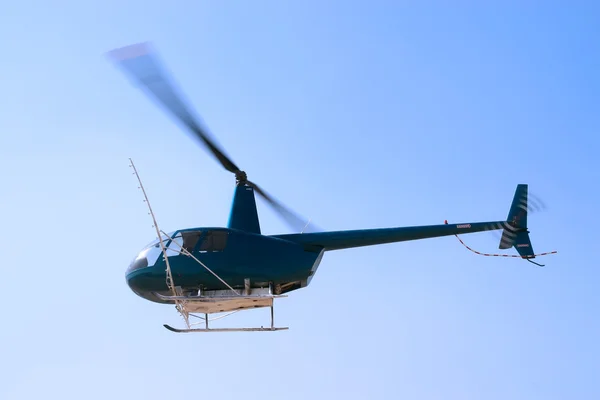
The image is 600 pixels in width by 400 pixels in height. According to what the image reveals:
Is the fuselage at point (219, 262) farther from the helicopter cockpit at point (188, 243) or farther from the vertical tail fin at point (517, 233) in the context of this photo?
the vertical tail fin at point (517, 233)

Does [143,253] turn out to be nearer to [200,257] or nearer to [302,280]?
[200,257]

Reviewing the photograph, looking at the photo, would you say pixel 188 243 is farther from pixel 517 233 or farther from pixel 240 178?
pixel 517 233

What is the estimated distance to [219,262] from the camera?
22.6 m

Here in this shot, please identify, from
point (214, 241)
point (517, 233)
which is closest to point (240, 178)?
point (214, 241)

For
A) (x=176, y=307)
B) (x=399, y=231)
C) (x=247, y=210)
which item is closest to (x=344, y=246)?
(x=399, y=231)

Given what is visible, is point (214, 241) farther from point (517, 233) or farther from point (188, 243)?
point (517, 233)

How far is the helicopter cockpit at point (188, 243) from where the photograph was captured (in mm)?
22766

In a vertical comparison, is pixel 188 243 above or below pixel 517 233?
above

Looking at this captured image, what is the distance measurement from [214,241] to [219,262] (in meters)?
0.68

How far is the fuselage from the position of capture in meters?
22.6

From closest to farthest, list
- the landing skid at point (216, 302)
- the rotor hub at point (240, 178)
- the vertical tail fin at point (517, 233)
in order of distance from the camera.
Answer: the landing skid at point (216, 302), the rotor hub at point (240, 178), the vertical tail fin at point (517, 233)

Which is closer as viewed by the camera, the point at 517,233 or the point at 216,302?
the point at 216,302

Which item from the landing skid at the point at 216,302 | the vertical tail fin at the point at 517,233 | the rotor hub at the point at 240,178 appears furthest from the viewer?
the vertical tail fin at the point at 517,233

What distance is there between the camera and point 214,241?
22906mm
